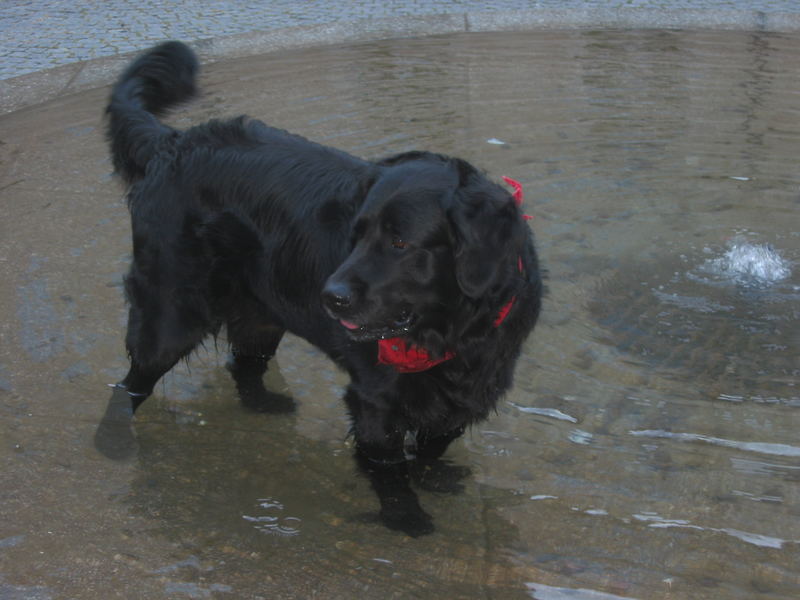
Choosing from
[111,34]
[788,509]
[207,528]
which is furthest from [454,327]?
[111,34]

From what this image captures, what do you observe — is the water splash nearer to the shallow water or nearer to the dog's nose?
the shallow water

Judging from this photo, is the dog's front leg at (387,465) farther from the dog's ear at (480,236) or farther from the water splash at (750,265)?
the water splash at (750,265)

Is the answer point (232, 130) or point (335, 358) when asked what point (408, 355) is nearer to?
point (335, 358)

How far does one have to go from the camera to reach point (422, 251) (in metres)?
2.95

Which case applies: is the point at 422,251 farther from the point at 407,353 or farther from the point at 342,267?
the point at 407,353

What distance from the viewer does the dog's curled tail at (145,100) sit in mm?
3848

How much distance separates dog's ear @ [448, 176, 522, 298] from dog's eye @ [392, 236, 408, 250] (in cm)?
17

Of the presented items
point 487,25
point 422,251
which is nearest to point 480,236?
point 422,251

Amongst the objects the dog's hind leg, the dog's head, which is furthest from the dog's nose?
the dog's hind leg

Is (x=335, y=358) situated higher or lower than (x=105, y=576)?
higher

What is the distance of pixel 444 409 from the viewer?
323cm

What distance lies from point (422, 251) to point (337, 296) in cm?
34

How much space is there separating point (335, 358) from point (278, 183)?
2.39 ft

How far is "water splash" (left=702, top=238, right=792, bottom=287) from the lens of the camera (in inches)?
194
